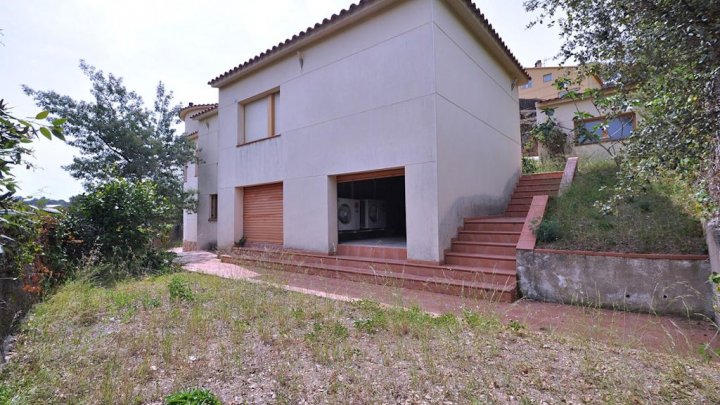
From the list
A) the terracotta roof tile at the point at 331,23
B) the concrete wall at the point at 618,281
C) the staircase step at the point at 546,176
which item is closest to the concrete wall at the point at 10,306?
the concrete wall at the point at 618,281

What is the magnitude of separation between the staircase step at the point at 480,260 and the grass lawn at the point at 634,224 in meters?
0.69

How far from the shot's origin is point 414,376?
2.75m

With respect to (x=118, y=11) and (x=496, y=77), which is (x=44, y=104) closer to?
(x=118, y=11)

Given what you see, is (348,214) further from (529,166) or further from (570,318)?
(529,166)

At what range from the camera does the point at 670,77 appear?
354 cm

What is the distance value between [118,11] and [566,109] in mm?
15903

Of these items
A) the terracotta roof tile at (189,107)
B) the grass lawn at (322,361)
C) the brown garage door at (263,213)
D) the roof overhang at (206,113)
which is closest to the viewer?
the grass lawn at (322,361)

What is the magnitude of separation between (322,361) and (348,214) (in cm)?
746

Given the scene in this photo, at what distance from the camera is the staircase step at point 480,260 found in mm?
5879

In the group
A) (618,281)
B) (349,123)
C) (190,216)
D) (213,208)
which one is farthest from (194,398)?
(190,216)

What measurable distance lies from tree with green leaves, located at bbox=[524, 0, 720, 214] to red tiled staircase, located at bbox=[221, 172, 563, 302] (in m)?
2.44

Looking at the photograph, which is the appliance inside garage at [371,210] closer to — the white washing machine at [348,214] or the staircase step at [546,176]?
the white washing machine at [348,214]

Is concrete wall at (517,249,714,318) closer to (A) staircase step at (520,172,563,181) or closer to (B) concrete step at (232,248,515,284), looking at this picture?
(B) concrete step at (232,248,515,284)

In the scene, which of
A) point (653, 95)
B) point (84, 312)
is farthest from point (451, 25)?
point (84, 312)
